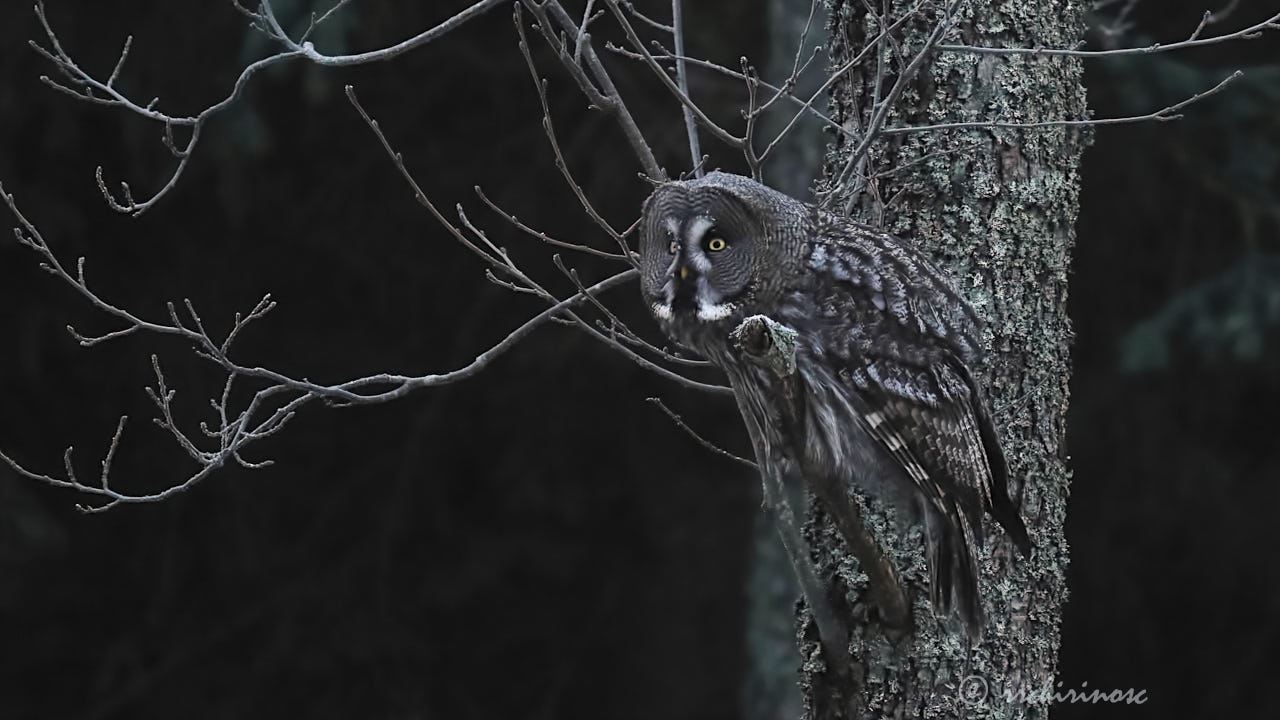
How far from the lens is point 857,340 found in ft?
10.3

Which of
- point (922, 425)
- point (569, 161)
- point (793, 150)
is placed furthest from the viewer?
point (569, 161)

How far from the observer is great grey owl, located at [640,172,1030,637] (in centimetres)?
313

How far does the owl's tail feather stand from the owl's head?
1.80 ft

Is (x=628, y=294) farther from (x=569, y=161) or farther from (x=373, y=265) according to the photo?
(x=373, y=265)

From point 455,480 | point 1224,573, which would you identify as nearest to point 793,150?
point 455,480

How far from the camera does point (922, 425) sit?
3.14 metres

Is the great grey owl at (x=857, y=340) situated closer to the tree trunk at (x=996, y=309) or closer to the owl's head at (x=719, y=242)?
the owl's head at (x=719, y=242)

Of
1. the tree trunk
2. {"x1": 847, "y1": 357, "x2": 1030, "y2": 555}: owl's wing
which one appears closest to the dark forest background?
the tree trunk

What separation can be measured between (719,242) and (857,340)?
323mm

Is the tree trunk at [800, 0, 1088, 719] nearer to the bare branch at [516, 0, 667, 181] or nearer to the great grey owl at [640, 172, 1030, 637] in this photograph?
the great grey owl at [640, 172, 1030, 637]

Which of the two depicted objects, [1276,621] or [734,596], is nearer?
[1276,621]

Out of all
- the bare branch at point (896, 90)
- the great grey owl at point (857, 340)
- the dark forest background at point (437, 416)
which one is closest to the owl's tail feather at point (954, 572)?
the great grey owl at point (857, 340)

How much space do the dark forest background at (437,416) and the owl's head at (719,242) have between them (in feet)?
11.2

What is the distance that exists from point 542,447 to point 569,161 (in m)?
1.47
